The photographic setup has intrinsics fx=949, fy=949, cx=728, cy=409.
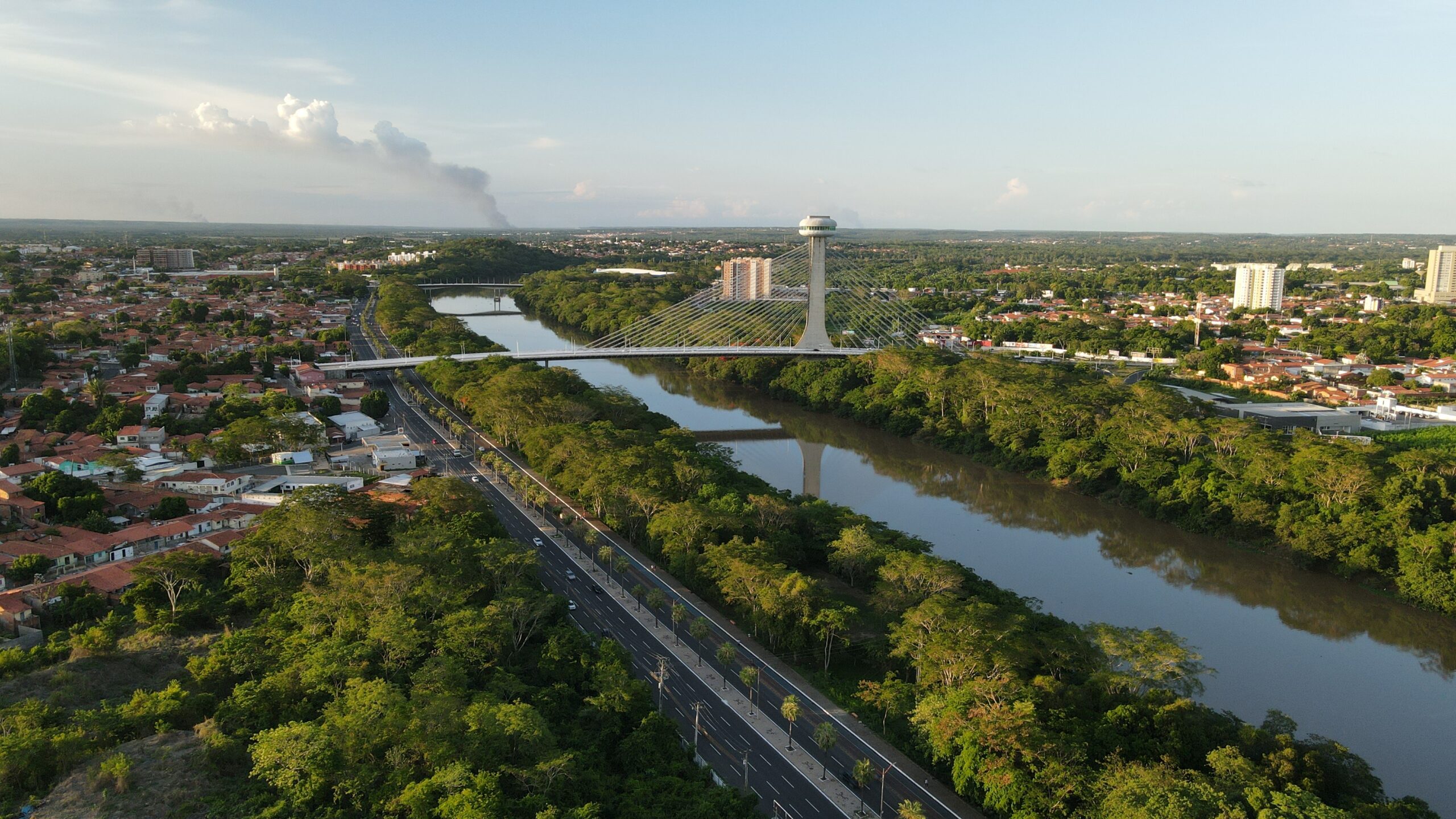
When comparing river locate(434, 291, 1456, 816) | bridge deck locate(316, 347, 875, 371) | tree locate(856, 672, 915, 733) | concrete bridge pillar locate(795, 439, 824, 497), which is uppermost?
bridge deck locate(316, 347, 875, 371)

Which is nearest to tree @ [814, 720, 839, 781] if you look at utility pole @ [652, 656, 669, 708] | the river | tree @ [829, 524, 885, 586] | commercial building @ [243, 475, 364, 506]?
utility pole @ [652, 656, 669, 708]

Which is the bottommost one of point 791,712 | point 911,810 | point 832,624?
point 911,810

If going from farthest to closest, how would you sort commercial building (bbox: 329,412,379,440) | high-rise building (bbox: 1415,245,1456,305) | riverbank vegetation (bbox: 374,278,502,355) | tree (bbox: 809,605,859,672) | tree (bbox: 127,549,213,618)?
high-rise building (bbox: 1415,245,1456,305) < riverbank vegetation (bbox: 374,278,502,355) < commercial building (bbox: 329,412,379,440) < tree (bbox: 127,549,213,618) < tree (bbox: 809,605,859,672)

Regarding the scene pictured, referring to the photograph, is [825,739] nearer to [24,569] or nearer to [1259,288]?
[24,569]

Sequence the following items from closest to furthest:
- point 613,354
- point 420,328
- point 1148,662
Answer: point 1148,662
point 613,354
point 420,328

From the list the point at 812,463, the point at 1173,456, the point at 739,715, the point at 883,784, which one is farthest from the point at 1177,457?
the point at 883,784

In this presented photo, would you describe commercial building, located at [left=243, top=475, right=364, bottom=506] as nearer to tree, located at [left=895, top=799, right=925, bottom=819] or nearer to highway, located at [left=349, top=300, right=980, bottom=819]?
highway, located at [left=349, top=300, right=980, bottom=819]

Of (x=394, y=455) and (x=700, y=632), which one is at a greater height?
(x=394, y=455)
